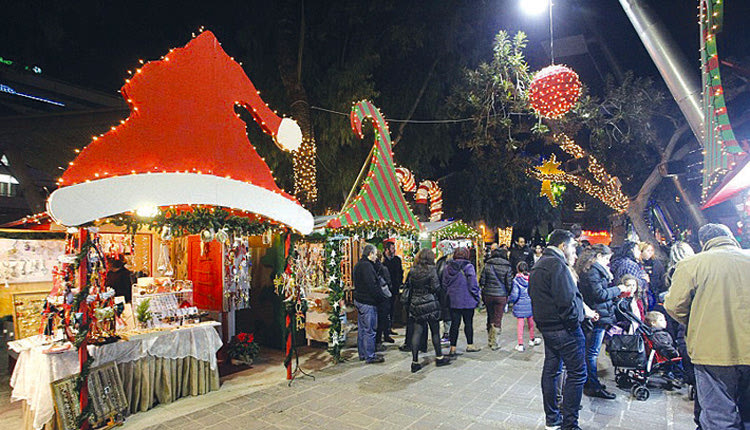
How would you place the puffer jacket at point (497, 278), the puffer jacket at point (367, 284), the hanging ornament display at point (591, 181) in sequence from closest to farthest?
the puffer jacket at point (367, 284) < the puffer jacket at point (497, 278) < the hanging ornament display at point (591, 181)

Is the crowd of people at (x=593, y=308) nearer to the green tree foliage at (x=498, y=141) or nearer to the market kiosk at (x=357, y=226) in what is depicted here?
the market kiosk at (x=357, y=226)

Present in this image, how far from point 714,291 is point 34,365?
6.63 metres

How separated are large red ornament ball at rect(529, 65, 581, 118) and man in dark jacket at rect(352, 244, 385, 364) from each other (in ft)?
11.7

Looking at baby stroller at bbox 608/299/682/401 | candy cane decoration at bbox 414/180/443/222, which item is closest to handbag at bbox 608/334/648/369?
baby stroller at bbox 608/299/682/401

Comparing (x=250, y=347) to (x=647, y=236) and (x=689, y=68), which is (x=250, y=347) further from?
(x=647, y=236)

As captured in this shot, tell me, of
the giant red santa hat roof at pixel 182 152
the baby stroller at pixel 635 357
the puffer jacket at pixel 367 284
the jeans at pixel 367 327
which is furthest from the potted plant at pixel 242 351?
the baby stroller at pixel 635 357

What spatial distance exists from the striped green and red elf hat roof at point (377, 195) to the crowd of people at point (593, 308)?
0.72 m

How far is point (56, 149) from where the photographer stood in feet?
31.8

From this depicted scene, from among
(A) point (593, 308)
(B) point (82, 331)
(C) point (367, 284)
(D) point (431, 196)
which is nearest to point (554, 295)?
(A) point (593, 308)

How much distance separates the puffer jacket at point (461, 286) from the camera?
6789 mm

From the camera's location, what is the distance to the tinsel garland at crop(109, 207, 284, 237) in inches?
188

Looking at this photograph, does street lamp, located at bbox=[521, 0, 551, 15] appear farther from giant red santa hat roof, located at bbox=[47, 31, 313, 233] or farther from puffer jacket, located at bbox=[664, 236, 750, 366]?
puffer jacket, located at bbox=[664, 236, 750, 366]

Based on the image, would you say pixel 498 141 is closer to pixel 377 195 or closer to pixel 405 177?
pixel 405 177

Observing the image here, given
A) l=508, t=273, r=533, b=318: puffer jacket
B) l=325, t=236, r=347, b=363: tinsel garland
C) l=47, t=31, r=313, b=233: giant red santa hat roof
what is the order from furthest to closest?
1. l=508, t=273, r=533, b=318: puffer jacket
2. l=325, t=236, r=347, b=363: tinsel garland
3. l=47, t=31, r=313, b=233: giant red santa hat roof
